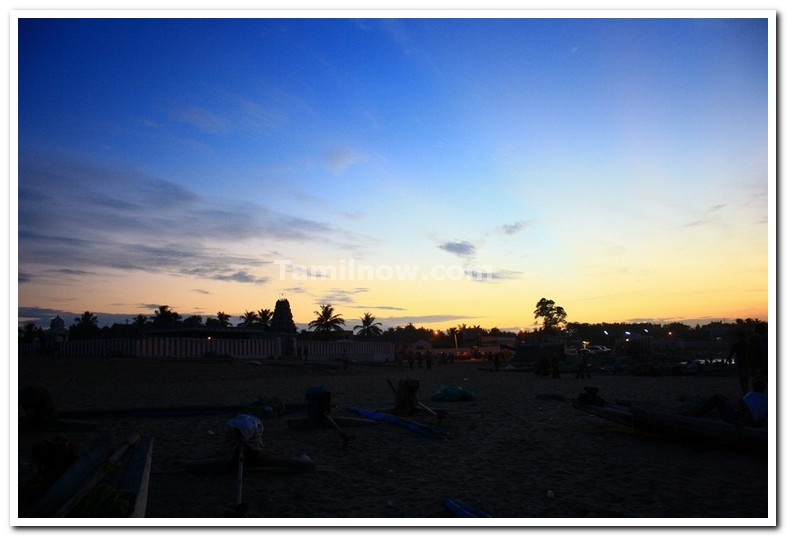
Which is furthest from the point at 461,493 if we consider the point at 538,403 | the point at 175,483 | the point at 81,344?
the point at 81,344

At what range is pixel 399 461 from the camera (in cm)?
884

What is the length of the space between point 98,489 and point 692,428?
9.09 metres

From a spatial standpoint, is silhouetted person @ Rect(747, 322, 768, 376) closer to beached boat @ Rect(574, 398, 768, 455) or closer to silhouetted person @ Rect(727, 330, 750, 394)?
silhouetted person @ Rect(727, 330, 750, 394)

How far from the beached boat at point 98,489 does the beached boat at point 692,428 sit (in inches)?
340

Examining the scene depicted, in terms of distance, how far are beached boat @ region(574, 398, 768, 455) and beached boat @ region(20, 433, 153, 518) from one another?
340 inches

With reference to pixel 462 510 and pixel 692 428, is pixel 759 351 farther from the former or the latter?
pixel 462 510

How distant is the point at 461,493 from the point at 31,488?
16.8 ft

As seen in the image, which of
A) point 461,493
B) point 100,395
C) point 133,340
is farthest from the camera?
point 133,340

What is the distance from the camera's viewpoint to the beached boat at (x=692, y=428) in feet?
27.3

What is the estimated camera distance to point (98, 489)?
5.05 metres

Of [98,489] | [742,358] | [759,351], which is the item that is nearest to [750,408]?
[759,351]

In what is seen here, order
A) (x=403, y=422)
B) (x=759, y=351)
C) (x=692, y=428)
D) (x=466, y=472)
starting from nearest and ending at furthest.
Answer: (x=466, y=472) → (x=692, y=428) → (x=403, y=422) → (x=759, y=351)

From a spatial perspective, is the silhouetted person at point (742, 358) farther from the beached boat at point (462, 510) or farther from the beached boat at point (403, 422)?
the beached boat at point (462, 510)
